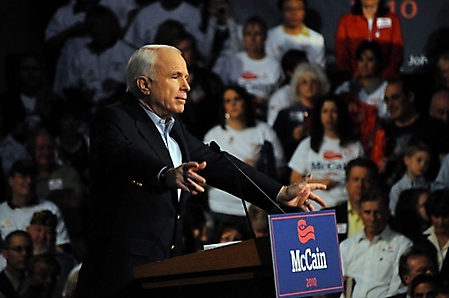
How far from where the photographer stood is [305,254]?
108 inches

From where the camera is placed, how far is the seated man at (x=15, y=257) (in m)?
6.23

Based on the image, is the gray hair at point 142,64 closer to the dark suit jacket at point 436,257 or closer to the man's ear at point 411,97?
the dark suit jacket at point 436,257

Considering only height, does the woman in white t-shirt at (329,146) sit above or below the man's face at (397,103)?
below

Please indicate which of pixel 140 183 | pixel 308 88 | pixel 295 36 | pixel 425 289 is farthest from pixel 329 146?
pixel 140 183

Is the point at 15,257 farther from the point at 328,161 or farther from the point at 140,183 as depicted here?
the point at 140,183

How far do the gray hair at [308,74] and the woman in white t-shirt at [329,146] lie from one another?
0.25 m

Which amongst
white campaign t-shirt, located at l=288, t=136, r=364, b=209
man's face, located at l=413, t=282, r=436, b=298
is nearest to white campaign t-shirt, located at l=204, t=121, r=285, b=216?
white campaign t-shirt, located at l=288, t=136, r=364, b=209

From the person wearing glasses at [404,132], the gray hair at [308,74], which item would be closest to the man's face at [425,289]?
the person wearing glasses at [404,132]

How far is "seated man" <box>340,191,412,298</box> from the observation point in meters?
5.67

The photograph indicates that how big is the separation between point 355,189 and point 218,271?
348 centimetres

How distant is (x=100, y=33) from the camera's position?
737 cm

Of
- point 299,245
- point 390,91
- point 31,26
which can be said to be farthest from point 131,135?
point 31,26

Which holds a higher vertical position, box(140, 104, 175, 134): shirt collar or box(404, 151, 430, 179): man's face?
box(140, 104, 175, 134): shirt collar

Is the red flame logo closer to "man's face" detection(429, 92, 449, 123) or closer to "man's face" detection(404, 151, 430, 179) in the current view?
"man's face" detection(404, 151, 430, 179)
